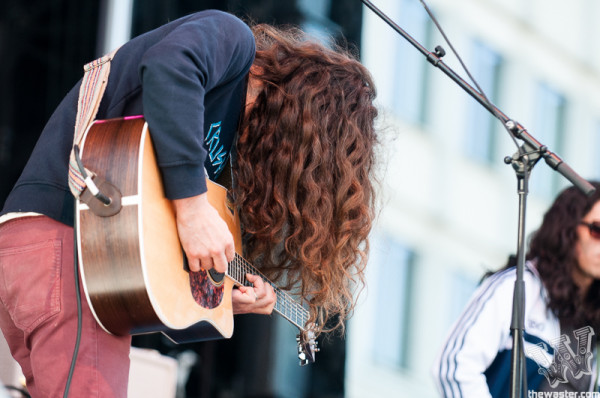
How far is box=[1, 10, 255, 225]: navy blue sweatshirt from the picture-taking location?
6.07 feet

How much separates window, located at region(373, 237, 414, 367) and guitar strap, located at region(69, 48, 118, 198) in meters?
7.03

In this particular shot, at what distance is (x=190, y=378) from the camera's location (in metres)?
5.73

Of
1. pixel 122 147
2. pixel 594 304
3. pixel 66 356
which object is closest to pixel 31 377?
pixel 66 356

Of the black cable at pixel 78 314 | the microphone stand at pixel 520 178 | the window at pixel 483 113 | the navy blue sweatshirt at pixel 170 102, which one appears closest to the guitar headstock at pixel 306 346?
the microphone stand at pixel 520 178

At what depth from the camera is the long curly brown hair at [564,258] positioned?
326 centimetres

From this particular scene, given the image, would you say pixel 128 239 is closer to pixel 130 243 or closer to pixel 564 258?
pixel 130 243

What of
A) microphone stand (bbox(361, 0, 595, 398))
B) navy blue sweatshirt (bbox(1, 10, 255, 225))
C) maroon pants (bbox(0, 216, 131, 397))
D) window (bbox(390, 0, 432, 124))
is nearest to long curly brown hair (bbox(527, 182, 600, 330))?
microphone stand (bbox(361, 0, 595, 398))

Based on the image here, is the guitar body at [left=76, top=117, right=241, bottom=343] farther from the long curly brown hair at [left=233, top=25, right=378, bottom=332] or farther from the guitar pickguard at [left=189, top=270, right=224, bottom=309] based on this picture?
the long curly brown hair at [left=233, top=25, right=378, bottom=332]

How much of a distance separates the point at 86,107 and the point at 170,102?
0.26 meters

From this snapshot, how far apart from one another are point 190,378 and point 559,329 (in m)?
3.10

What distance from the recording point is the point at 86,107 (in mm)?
1996

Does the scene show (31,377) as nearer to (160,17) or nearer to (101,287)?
(101,287)

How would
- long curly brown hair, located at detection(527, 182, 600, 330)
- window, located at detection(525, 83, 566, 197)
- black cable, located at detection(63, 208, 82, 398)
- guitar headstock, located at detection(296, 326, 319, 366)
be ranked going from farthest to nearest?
window, located at detection(525, 83, 566, 197)
long curly brown hair, located at detection(527, 182, 600, 330)
guitar headstock, located at detection(296, 326, 319, 366)
black cable, located at detection(63, 208, 82, 398)

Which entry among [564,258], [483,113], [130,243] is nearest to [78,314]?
[130,243]
